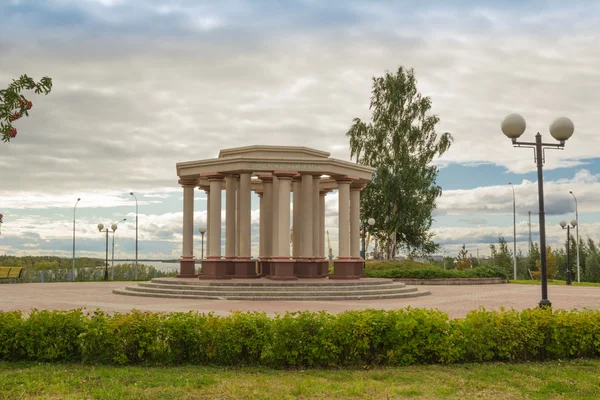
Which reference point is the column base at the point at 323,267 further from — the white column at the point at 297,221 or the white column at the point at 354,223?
the white column at the point at 354,223

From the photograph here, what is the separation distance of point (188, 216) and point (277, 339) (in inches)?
681

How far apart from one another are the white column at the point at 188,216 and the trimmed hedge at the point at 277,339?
1601cm

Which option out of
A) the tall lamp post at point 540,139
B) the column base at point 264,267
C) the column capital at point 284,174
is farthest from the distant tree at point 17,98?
the column base at point 264,267

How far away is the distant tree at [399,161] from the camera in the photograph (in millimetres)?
39469

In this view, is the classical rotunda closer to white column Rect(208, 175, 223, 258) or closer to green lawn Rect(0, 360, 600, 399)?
white column Rect(208, 175, 223, 258)

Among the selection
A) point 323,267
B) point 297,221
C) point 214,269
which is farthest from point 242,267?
point 323,267

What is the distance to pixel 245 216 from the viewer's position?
2297cm

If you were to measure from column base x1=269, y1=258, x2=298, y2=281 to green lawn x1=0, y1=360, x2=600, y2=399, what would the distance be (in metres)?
13.4

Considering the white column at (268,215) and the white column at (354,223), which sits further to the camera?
the white column at (268,215)

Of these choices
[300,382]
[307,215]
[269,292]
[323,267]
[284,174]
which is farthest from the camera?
[323,267]

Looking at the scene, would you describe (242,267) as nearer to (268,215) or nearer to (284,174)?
(268,215)

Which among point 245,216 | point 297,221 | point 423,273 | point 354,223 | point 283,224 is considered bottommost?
point 423,273

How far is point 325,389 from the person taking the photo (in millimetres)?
7082

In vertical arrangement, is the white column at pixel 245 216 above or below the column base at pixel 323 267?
above
